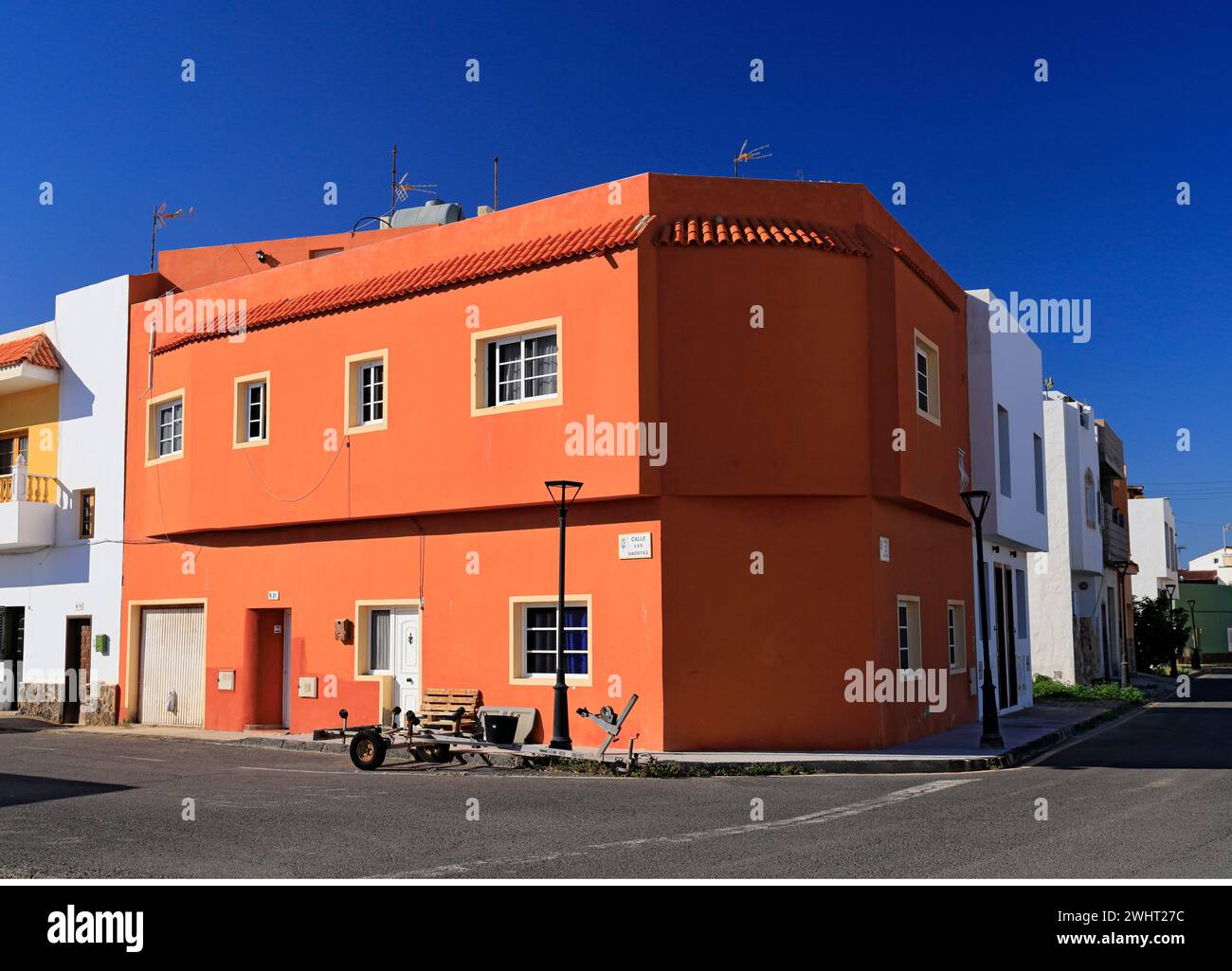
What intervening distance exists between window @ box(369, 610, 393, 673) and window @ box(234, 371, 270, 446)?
4.36 metres

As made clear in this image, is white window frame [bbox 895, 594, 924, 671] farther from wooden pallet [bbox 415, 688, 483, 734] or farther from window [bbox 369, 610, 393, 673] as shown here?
window [bbox 369, 610, 393, 673]

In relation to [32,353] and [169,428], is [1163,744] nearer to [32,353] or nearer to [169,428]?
[169,428]

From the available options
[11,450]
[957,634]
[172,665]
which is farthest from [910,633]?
[11,450]

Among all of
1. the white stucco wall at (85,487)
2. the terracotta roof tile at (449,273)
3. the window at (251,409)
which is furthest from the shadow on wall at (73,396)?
the window at (251,409)

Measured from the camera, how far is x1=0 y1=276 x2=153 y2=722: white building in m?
25.5

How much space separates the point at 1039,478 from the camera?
2842 cm

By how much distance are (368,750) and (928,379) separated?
450 inches

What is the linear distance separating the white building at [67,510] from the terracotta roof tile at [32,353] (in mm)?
32

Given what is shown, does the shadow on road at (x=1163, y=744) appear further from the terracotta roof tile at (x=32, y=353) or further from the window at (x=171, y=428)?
the terracotta roof tile at (x=32, y=353)

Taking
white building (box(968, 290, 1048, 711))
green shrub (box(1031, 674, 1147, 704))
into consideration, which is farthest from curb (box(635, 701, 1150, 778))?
green shrub (box(1031, 674, 1147, 704))

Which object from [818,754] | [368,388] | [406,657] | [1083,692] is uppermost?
[368,388]

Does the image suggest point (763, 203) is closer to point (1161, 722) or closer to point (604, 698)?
point (604, 698)
